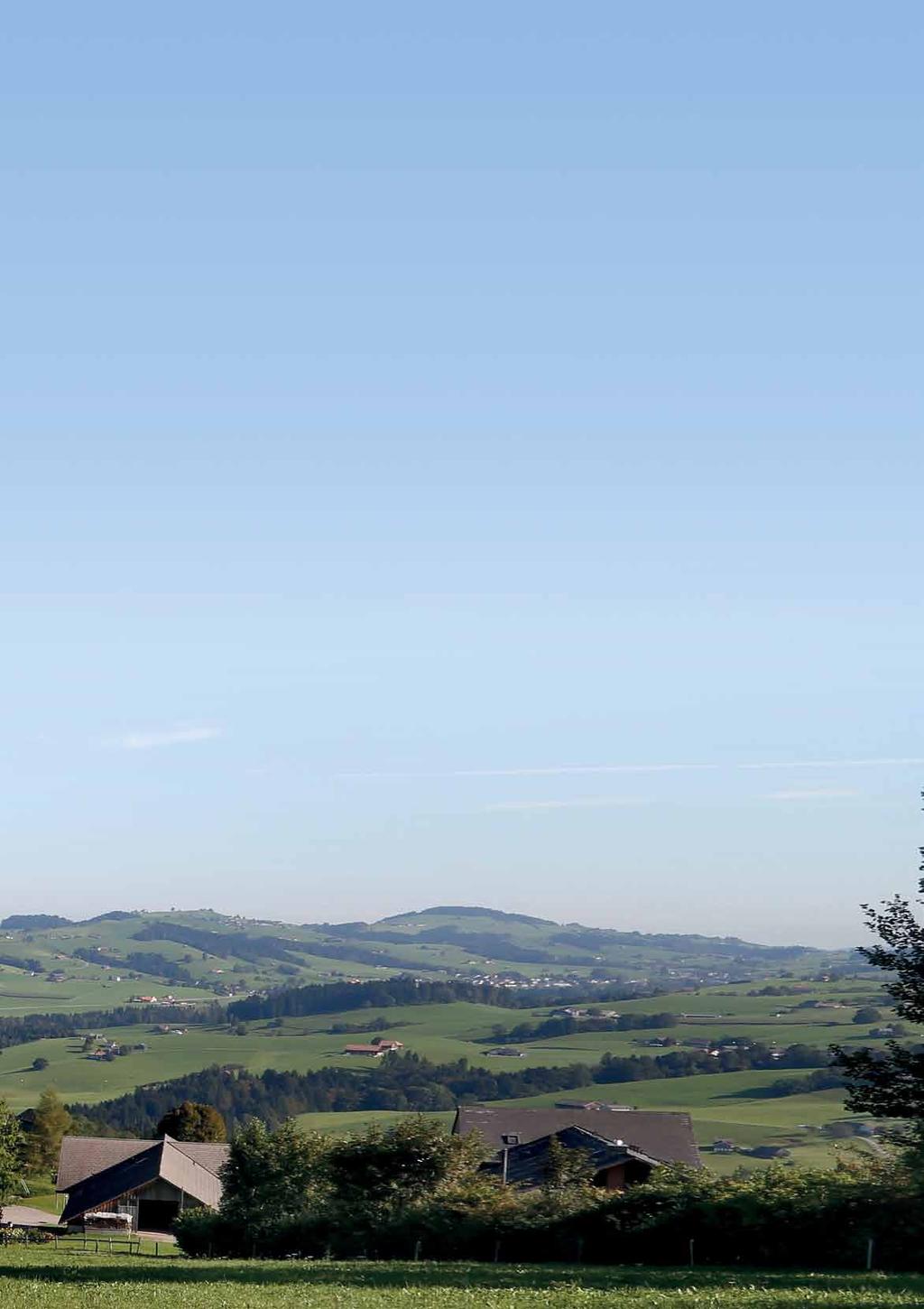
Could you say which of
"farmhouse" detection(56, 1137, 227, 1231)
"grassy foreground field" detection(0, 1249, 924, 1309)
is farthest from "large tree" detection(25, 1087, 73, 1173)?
"grassy foreground field" detection(0, 1249, 924, 1309)

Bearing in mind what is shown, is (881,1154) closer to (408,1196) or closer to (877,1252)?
(877,1252)

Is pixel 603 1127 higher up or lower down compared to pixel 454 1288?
lower down

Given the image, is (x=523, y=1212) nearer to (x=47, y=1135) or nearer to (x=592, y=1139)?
(x=592, y=1139)

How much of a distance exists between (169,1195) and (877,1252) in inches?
2941

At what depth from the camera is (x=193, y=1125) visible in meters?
124

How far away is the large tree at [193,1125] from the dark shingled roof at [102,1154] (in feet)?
22.0

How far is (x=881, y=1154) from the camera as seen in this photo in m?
46.9

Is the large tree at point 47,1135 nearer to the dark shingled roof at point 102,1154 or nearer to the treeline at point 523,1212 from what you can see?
the dark shingled roof at point 102,1154

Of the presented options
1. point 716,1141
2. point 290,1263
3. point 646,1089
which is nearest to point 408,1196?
point 290,1263

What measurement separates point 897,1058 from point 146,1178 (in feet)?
254

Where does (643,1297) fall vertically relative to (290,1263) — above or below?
above

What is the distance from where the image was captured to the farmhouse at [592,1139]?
72.2 metres

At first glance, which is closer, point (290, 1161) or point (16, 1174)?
point (290, 1161)

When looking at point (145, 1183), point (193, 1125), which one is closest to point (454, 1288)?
point (145, 1183)
